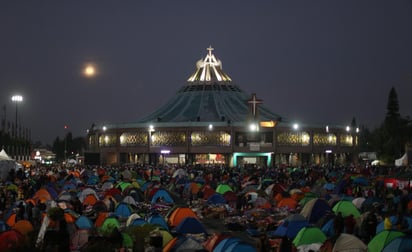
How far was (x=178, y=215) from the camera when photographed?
20.5 m

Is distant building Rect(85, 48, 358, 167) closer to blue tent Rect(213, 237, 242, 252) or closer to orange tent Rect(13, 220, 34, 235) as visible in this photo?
orange tent Rect(13, 220, 34, 235)

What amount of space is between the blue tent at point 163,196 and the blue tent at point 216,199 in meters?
1.62

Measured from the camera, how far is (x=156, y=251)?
39.2ft

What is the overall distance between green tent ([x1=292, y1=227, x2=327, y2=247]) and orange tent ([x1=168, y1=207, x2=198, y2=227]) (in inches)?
207

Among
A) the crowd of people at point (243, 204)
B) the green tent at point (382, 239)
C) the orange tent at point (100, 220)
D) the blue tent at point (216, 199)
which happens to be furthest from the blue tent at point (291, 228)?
the blue tent at point (216, 199)

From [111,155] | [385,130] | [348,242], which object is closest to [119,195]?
[348,242]

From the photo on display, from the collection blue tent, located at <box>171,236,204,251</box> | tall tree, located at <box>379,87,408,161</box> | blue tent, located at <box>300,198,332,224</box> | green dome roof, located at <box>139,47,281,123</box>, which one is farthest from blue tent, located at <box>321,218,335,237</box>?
tall tree, located at <box>379,87,408,161</box>

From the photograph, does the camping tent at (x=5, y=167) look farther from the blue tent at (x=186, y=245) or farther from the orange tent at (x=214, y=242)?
the blue tent at (x=186, y=245)

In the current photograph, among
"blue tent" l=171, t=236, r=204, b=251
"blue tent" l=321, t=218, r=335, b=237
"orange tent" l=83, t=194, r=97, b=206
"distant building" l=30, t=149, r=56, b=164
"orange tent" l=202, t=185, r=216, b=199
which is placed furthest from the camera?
"distant building" l=30, t=149, r=56, b=164

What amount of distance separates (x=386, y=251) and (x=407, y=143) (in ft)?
243

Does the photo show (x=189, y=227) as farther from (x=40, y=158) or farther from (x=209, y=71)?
(x=40, y=158)

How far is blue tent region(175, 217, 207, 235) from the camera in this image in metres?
18.4

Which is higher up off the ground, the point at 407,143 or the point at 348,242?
the point at 407,143

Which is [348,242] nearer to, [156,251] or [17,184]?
[156,251]
